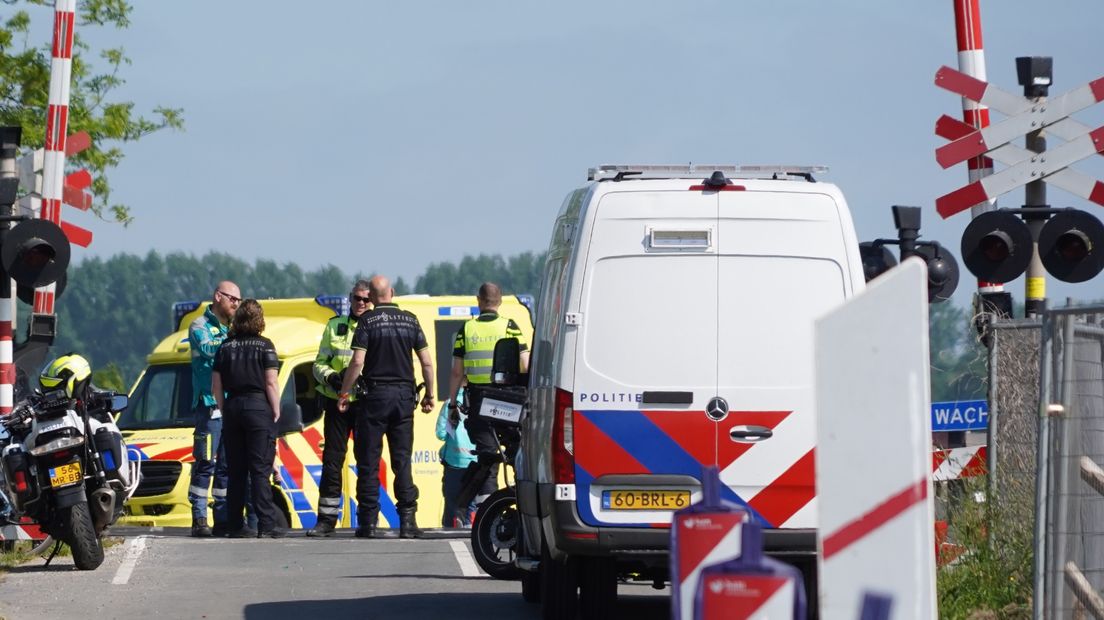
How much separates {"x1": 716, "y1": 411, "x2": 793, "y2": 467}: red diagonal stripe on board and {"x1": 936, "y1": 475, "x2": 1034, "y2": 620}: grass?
1248mm

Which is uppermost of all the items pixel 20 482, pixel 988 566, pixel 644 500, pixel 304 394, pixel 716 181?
pixel 716 181

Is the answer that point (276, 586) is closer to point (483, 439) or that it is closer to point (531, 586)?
point (531, 586)

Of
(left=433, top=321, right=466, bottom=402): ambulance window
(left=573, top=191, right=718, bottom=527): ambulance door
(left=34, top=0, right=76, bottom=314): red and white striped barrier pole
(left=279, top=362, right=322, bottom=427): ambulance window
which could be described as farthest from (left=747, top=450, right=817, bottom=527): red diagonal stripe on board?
(left=433, top=321, right=466, bottom=402): ambulance window

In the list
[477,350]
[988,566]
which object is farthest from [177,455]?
[988,566]

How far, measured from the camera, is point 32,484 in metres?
12.7

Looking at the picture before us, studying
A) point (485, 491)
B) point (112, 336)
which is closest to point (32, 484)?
point (485, 491)

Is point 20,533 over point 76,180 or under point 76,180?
under

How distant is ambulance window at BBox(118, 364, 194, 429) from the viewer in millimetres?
19953

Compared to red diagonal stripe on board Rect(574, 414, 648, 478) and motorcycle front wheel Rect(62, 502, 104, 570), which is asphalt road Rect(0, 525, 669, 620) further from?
red diagonal stripe on board Rect(574, 414, 648, 478)

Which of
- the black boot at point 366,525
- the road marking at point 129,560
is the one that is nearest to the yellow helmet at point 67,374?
the road marking at point 129,560

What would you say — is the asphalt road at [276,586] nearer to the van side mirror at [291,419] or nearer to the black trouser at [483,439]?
the black trouser at [483,439]

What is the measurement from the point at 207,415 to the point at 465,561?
4.16 metres

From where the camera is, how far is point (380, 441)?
15898 millimetres

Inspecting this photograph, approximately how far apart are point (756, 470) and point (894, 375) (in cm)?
508
